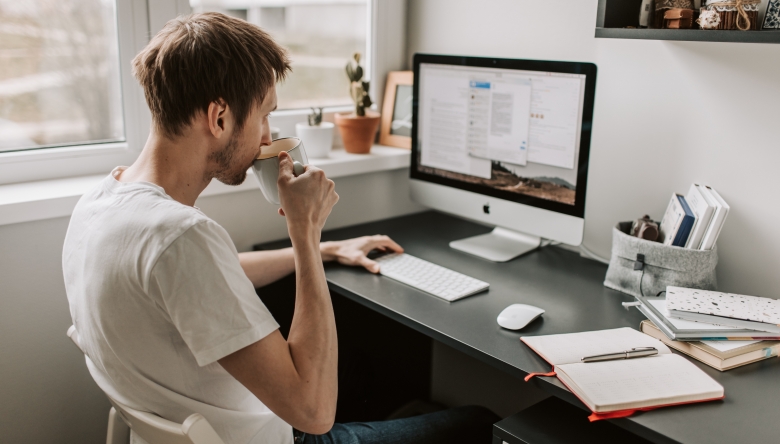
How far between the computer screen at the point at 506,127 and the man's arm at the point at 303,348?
59 centimetres

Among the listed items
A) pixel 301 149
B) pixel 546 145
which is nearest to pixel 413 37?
pixel 546 145

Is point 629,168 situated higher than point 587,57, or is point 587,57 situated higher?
point 587,57

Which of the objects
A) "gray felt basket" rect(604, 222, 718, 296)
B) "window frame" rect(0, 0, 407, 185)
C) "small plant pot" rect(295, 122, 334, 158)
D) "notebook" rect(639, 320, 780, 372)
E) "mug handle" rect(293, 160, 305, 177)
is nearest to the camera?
"notebook" rect(639, 320, 780, 372)

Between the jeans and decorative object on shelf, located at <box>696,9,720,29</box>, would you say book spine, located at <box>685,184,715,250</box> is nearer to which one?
decorative object on shelf, located at <box>696,9,720,29</box>

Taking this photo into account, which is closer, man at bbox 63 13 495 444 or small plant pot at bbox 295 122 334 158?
man at bbox 63 13 495 444

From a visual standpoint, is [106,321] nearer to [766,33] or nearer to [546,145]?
[546,145]

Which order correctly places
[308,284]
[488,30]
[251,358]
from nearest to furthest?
[251,358], [308,284], [488,30]

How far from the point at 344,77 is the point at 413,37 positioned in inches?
10.8

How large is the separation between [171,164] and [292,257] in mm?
521

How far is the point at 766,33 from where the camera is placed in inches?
48.6

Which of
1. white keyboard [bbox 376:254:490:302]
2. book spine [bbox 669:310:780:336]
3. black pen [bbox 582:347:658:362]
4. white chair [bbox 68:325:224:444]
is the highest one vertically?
book spine [bbox 669:310:780:336]

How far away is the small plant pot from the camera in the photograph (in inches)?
77.9

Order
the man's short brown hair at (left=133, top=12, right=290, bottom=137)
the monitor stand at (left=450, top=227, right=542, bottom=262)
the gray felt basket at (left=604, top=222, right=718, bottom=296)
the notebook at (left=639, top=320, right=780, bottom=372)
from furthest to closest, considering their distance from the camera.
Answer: the monitor stand at (left=450, top=227, right=542, bottom=262) → the gray felt basket at (left=604, top=222, right=718, bottom=296) → the notebook at (left=639, top=320, right=780, bottom=372) → the man's short brown hair at (left=133, top=12, right=290, bottom=137)

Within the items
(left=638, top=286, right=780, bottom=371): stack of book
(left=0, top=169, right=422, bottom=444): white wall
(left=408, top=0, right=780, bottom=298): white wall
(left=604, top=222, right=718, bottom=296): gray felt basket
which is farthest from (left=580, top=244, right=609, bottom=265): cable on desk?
(left=0, top=169, right=422, bottom=444): white wall
